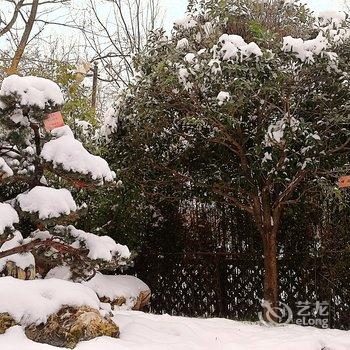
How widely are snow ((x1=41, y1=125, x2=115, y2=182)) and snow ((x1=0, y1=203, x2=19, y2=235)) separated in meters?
0.36

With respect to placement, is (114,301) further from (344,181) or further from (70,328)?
(344,181)

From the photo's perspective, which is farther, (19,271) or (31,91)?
(19,271)

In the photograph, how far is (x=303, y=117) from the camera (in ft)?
13.4

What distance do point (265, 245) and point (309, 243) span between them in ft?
2.10

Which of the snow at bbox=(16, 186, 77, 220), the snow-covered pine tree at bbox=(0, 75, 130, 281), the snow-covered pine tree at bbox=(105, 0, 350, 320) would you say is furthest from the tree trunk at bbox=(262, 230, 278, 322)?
the snow at bbox=(16, 186, 77, 220)

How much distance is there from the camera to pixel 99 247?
3.13 meters

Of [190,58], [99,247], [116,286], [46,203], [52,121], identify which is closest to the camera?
[46,203]

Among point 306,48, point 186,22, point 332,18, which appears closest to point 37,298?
point 306,48

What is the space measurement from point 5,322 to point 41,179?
0.93 meters

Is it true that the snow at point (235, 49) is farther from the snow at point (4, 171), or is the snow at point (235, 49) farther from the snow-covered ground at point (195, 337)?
the snow-covered ground at point (195, 337)

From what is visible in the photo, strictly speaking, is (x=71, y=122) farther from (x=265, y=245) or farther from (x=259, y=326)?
(x=259, y=326)

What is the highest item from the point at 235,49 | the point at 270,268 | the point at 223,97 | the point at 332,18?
the point at 332,18

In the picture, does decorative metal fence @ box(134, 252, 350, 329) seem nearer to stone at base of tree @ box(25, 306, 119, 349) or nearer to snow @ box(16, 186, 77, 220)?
stone at base of tree @ box(25, 306, 119, 349)

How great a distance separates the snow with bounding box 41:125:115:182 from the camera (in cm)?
279
